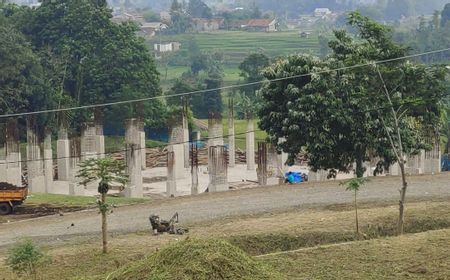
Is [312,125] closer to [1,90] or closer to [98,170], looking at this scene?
[98,170]

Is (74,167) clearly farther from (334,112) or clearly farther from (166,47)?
(166,47)

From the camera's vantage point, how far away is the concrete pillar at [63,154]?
46656 millimetres

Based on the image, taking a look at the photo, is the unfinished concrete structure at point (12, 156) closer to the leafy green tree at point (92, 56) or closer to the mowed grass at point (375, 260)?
the leafy green tree at point (92, 56)

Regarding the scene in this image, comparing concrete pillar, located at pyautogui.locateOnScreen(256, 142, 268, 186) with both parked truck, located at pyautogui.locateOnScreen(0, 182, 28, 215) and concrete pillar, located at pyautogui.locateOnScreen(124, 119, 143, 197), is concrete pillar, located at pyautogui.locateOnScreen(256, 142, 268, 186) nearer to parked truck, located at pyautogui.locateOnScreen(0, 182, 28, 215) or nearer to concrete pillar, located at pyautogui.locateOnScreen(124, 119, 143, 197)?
concrete pillar, located at pyautogui.locateOnScreen(124, 119, 143, 197)

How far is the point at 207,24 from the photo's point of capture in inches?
7106

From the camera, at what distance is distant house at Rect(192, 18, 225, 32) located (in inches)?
6973

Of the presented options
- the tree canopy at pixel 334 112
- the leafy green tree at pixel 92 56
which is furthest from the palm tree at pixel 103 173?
the leafy green tree at pixel 92 56

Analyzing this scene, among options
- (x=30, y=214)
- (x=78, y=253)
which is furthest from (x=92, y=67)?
(x=78, y=253)

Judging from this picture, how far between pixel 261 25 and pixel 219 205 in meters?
154

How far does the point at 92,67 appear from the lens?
6506 cm

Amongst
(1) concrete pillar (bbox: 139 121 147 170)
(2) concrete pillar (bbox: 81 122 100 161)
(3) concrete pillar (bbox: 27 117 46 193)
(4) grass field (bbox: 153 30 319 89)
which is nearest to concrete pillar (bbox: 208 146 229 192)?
(1) concrete pillar (bbox: 139 121 147 170)

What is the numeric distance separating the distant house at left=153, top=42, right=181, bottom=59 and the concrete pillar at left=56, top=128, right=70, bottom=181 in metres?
93.0

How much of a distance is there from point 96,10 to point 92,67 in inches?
219

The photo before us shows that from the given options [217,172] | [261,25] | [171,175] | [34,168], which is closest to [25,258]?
[217,172]
